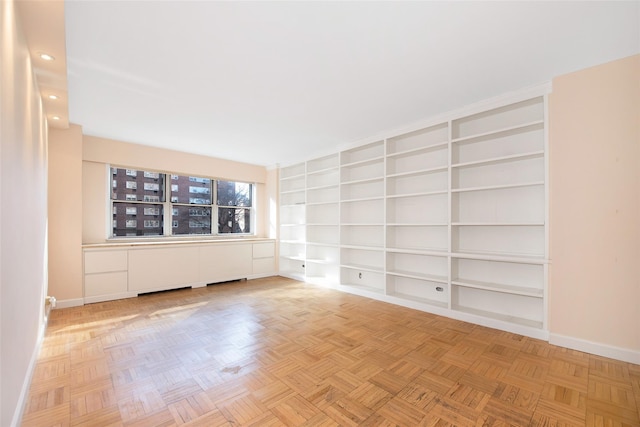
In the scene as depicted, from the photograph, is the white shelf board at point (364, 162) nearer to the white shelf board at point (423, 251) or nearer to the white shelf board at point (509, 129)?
the white shelf board at point (509, 129)

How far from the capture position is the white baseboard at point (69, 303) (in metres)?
3.85

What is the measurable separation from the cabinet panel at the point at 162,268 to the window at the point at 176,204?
2.34 ft

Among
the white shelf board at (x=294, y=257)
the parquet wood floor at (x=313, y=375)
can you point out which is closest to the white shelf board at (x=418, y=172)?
the parquet wood floor at (x=313, y=375)

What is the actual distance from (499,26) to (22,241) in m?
3.62

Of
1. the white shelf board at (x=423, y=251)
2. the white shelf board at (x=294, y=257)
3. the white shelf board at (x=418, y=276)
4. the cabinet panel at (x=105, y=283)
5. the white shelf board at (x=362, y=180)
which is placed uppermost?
the white shelf board at (x=362, y=180)

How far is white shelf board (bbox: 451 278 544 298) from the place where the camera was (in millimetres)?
2938

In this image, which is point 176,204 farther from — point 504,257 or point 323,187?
point 504,257

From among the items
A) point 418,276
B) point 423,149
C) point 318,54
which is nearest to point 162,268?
point 418,276

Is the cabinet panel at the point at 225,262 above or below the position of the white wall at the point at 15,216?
below

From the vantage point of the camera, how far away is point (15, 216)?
1609 mm

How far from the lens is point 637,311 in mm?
2361

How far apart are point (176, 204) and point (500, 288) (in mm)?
5554

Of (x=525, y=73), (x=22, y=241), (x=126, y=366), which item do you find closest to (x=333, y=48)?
(x=525, y=73)

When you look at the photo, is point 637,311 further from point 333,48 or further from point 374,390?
point 333,48
